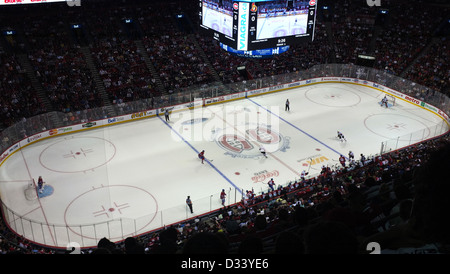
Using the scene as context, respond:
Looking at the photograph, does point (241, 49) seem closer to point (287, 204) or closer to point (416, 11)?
point (287, 204)

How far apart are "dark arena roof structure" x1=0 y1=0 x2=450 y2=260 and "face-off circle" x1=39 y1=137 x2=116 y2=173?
205 cm

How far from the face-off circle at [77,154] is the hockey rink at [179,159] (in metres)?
0.06

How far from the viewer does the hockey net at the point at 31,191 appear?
21.8 m

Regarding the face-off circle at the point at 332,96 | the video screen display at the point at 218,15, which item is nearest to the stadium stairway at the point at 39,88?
the video screen display at the point at 218,15

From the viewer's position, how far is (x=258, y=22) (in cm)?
2503

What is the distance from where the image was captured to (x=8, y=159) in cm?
2572

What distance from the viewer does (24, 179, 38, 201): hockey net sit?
21.8m

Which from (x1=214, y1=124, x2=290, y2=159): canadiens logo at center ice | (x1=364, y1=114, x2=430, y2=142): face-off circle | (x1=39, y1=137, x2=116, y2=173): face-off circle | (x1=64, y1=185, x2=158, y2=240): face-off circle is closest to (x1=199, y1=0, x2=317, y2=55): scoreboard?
(x1=214, y1=124, x2=290, y2=159): canadiens logo at center ice

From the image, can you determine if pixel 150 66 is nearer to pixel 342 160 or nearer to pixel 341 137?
pixel 341 137

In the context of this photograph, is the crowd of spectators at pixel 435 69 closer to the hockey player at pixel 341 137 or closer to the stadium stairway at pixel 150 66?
the hockey player at pixel 341 137

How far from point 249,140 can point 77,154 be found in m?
11.8

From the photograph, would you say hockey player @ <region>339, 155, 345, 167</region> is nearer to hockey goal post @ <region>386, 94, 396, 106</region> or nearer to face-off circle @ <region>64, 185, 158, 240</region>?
face-off circle @ <region>64, 185, 158, 240</region>
